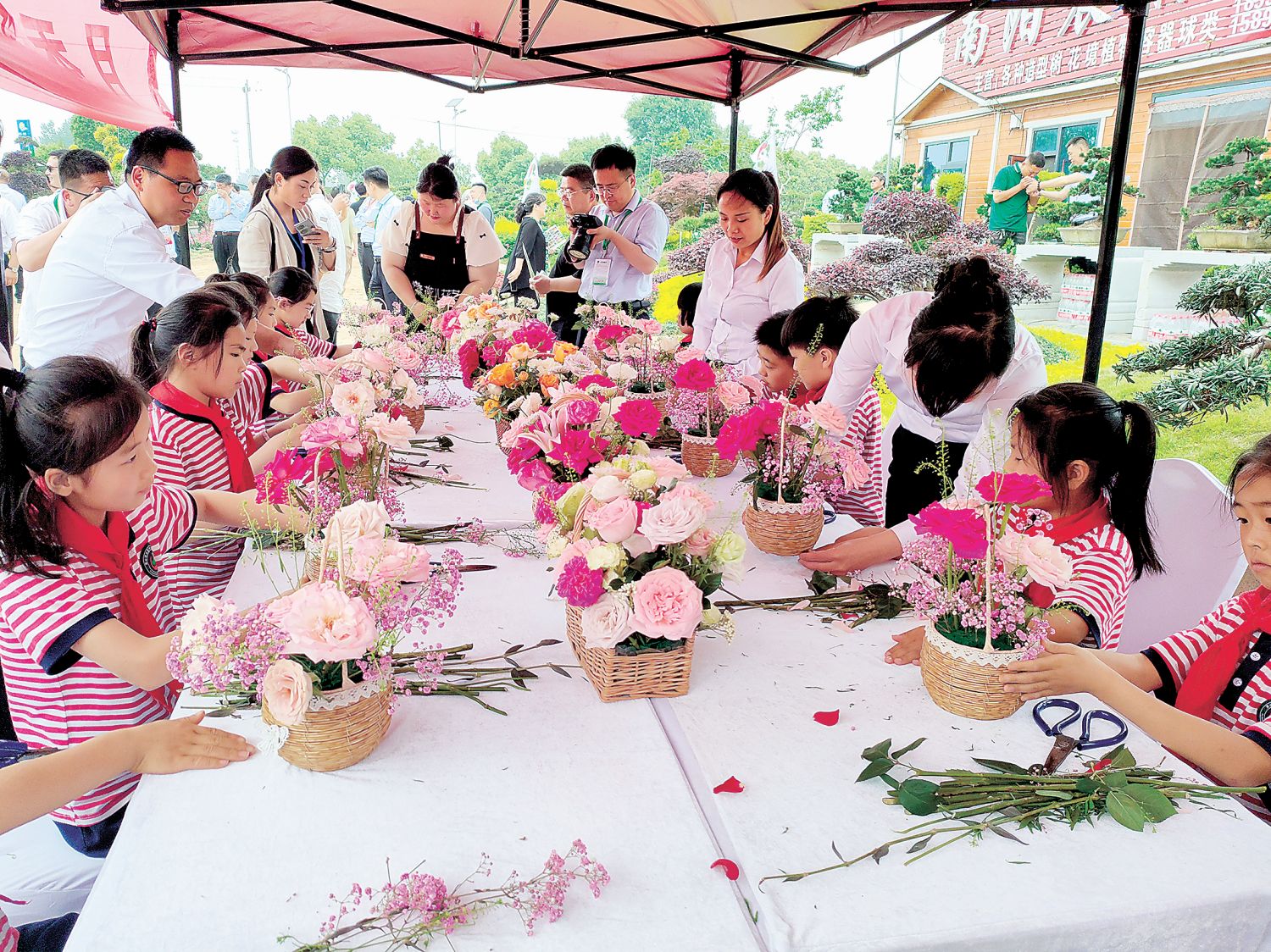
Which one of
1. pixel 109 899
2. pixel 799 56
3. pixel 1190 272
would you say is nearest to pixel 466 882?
pixel 109 899

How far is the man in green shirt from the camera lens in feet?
22.9

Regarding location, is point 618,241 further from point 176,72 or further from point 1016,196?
point 1016,196

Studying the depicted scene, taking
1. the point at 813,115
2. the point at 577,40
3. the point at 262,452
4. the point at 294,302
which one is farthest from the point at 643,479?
the point at 813,115

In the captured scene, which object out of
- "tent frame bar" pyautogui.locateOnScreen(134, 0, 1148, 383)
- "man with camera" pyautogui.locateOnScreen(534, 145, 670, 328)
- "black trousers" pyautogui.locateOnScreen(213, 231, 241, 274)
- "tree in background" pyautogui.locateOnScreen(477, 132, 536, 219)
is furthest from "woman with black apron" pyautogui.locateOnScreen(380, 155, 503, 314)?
"tree in background" pyautogui.locateOnScreen(477, 132, 536, 219)

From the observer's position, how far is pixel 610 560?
3.77ft

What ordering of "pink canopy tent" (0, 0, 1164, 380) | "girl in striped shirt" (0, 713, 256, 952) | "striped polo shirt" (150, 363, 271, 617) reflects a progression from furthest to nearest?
"pink canopy tent" (0, 0, 1164, 380) < "striped polo shirt" (150, 363, 271, 617) < "girl in striped shirt" (0, 713, 256, 952)

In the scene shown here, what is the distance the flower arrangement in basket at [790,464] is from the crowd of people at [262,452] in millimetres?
79

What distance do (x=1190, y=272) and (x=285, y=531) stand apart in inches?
237

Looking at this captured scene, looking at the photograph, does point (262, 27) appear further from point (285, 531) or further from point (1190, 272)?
point (1190, 272)

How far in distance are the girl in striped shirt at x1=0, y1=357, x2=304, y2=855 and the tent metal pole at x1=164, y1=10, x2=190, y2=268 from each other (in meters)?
3.23

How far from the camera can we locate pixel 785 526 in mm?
1831

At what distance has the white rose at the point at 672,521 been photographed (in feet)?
3.78

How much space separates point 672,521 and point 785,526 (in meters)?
0.73

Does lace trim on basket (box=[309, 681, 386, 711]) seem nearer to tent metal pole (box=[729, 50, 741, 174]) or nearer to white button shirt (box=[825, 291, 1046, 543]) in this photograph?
white button shirt (box=[825, 291, 1046, 543])
